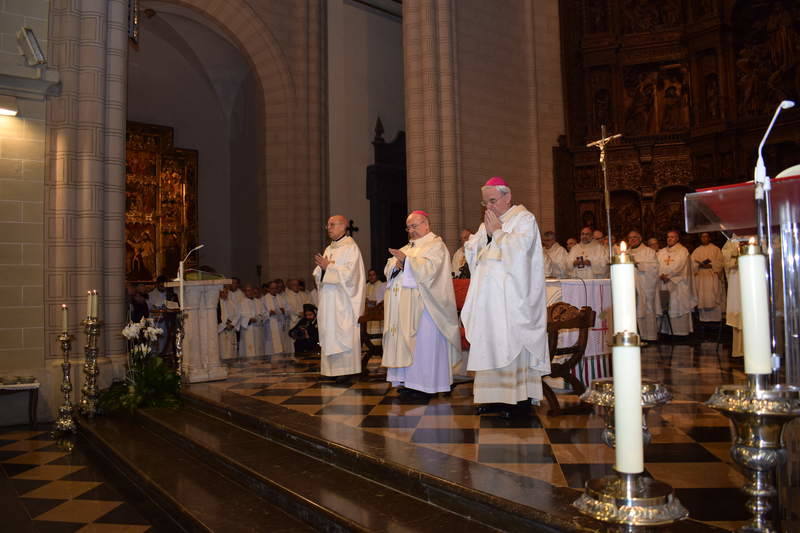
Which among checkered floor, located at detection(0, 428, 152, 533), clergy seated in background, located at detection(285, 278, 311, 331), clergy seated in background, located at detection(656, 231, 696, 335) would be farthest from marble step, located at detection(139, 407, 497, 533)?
clergy seated in background, located at detection(656, 231, 696, 335)

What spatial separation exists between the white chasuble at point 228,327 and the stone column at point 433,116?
11.9 ft

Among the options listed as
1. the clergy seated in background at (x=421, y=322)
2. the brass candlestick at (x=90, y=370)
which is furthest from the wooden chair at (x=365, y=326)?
the brass candlestick at (x=90, y=370)

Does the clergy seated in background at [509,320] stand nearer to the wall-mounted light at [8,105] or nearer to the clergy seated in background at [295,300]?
the wall-mounted light at [8,105]

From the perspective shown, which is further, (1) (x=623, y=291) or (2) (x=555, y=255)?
(2) (x=555, y=255)

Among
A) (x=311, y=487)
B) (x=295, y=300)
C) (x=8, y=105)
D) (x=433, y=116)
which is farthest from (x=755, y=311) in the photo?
(x=295, y=300)

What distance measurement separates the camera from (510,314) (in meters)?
4.58

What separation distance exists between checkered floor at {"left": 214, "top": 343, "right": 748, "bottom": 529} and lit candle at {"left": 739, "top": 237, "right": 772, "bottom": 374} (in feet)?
3.40

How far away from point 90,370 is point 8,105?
2980mm

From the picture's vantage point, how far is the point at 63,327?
6.61m

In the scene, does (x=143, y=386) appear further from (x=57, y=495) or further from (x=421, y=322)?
(x=421, y=322)

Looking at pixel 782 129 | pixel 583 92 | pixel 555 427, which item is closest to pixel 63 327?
pixel 555 427

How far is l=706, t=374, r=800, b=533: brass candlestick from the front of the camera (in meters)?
1.65

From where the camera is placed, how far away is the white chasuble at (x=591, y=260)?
33.6 feet

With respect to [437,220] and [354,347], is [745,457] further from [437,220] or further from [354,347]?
[437,220]
